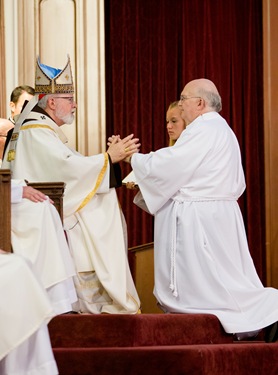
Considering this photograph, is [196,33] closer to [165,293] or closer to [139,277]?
[139,277]

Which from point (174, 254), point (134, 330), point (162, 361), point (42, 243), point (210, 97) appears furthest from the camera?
point (210, 97)

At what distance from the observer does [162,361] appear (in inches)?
195

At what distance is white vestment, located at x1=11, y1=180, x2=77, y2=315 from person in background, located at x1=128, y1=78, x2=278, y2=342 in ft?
3.13

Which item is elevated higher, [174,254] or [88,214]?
[88,214]

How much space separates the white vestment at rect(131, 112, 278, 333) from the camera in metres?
5.91

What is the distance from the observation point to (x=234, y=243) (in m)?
6.13

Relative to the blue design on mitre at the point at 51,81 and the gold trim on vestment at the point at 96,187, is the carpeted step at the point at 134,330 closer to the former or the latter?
the gold trim on vestment at the point at 96,187

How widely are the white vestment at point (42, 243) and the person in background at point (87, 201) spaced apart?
0.61 metres

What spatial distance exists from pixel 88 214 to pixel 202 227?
79 centimetres

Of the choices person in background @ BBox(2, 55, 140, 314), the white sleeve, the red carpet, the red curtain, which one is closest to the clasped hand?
person in background @ BBox(2, 55, 140, 314)

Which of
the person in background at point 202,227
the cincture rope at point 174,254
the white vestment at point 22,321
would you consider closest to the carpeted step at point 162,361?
the person in background at point 202,227

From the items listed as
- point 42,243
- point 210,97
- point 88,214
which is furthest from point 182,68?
point 42,243

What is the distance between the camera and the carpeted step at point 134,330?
5.29 m

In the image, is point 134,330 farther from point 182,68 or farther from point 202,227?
point 182,68
